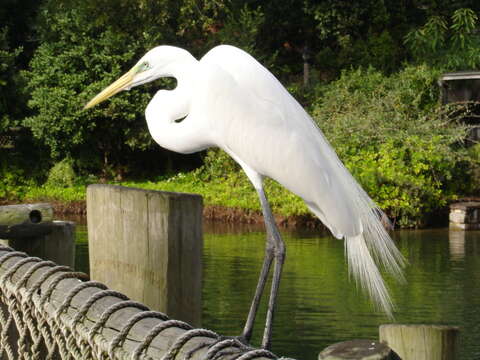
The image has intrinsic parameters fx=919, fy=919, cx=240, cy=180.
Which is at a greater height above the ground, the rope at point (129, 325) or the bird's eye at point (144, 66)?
the bird's eye at point (144, 66)

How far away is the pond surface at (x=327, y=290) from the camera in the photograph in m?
8.06

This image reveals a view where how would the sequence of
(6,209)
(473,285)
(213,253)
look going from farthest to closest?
(213,253) → (473,285) → (6,209)

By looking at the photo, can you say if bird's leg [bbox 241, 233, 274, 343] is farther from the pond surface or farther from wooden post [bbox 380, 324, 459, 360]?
the pond surface

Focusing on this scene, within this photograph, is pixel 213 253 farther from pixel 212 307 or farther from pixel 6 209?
pixel 6 209

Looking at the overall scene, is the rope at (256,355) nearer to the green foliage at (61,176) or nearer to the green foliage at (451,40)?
the green foliage at (61,176)

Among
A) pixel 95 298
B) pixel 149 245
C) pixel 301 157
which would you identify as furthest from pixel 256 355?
pixel 301 157

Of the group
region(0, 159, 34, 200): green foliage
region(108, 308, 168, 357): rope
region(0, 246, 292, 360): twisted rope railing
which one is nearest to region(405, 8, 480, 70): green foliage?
region(0, 159, 34, 200): green foliage

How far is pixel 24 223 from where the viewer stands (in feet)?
12.7

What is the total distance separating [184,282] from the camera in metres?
2.65

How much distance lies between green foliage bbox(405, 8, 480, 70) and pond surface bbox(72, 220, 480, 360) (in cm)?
680

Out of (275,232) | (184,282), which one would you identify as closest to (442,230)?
(275,232)

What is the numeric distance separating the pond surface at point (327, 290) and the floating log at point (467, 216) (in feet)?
1.88

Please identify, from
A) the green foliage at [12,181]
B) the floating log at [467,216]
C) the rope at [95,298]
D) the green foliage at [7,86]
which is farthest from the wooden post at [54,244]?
the green foliage at [7,86]

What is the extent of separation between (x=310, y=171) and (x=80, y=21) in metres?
16.5
